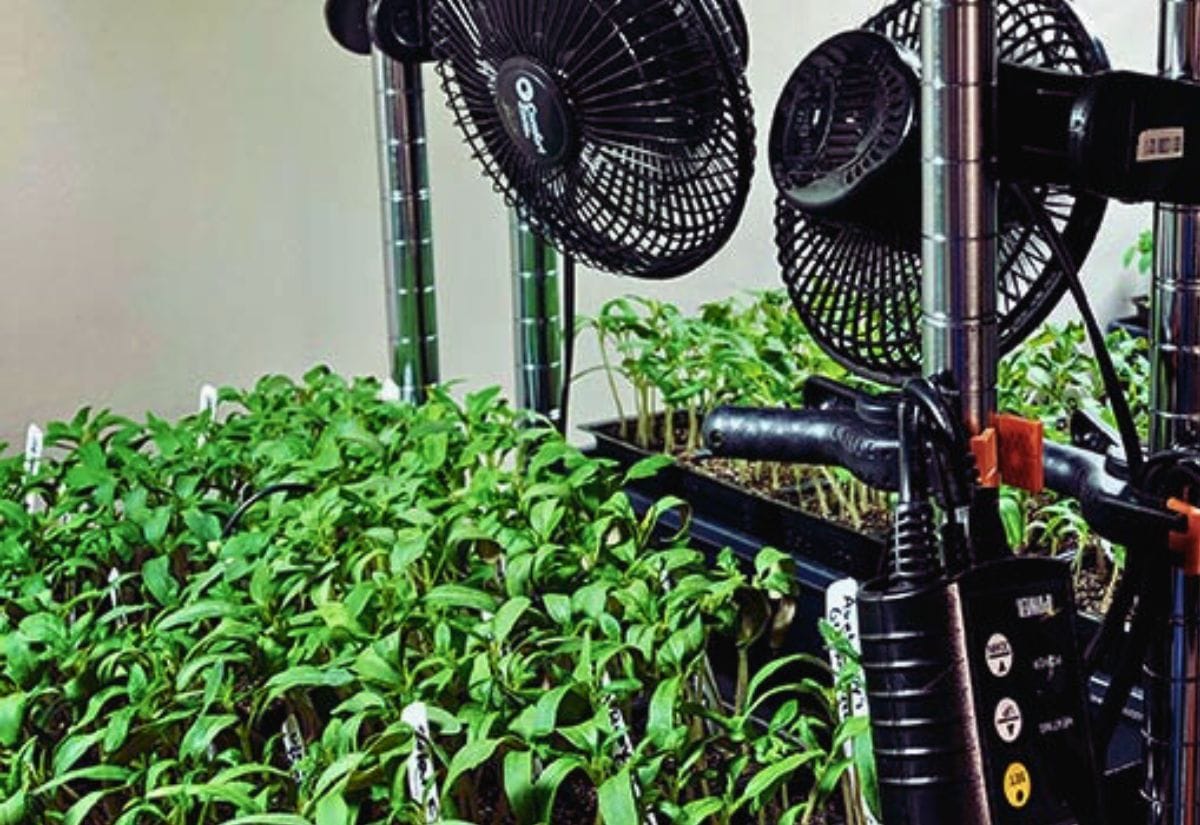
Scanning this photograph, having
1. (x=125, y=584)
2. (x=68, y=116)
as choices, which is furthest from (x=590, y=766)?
(x=68, y=116)

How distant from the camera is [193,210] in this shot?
268 cm

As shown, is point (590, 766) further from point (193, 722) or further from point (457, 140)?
point (457, 140)

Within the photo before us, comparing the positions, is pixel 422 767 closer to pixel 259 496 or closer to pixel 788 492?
pixel 259 496

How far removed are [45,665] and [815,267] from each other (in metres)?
0.68

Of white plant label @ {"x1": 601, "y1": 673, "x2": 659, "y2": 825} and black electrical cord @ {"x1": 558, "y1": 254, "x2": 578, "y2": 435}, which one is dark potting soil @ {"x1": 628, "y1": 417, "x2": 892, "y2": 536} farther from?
white plant label @ {"x1": 601, "y1": 673, "x2": 659, "y2": 825}

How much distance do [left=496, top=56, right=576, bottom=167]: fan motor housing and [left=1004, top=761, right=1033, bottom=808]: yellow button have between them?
0.67 meters

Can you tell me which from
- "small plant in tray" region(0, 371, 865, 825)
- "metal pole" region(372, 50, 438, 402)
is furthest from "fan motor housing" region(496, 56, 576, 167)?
"metal pole" region(372, 50, 438, 402)

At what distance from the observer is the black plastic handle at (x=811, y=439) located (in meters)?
0.84

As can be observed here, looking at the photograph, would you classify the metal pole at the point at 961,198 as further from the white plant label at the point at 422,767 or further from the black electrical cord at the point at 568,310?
the black electrical cord at the point at 568,310

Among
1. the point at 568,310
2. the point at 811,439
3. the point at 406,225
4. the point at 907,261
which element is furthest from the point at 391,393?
the point at 811,439

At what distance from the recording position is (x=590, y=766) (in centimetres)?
111

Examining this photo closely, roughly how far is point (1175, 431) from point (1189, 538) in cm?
8

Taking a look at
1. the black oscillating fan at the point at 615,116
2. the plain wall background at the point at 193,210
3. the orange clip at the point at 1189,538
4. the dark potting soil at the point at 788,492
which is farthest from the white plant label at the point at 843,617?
the plain wall background at the point at 193,210

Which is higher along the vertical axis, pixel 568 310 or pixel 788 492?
pixel 568 310
